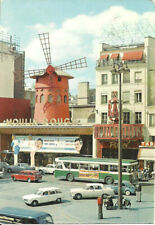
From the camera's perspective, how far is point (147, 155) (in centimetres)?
2634

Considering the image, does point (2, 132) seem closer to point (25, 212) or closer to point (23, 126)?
point (23, 126)

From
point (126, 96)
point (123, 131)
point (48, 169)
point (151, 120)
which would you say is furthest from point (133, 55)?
point (48, 169)

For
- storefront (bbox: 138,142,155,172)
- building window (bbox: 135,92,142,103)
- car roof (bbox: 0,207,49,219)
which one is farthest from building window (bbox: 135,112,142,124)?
car roof (bbox: 0,207,49,219)

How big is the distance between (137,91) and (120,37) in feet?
12.8

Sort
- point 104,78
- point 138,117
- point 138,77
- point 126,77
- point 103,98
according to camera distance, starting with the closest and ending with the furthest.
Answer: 1. point 138,77
2. point 126,77
3. point 138,117
4. point 104,78
5. point 103,98

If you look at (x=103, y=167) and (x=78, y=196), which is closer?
(x=78, y=196)

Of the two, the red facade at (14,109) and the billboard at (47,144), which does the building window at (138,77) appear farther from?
the red facade at (14,109)

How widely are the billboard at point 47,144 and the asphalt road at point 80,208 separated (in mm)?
7079

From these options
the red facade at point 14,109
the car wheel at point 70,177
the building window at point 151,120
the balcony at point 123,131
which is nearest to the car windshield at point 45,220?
the car wheel at point 70,177

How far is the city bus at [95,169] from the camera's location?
23.8m

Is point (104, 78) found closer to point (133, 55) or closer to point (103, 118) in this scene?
point (133, 55)

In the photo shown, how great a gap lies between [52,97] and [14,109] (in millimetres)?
5420

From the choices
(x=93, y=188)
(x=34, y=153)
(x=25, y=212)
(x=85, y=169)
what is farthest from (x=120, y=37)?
(x=25, y=212)

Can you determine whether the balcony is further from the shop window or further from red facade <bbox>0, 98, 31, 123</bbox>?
red facade <bbox>0, 98, 31, 123</bbox>
